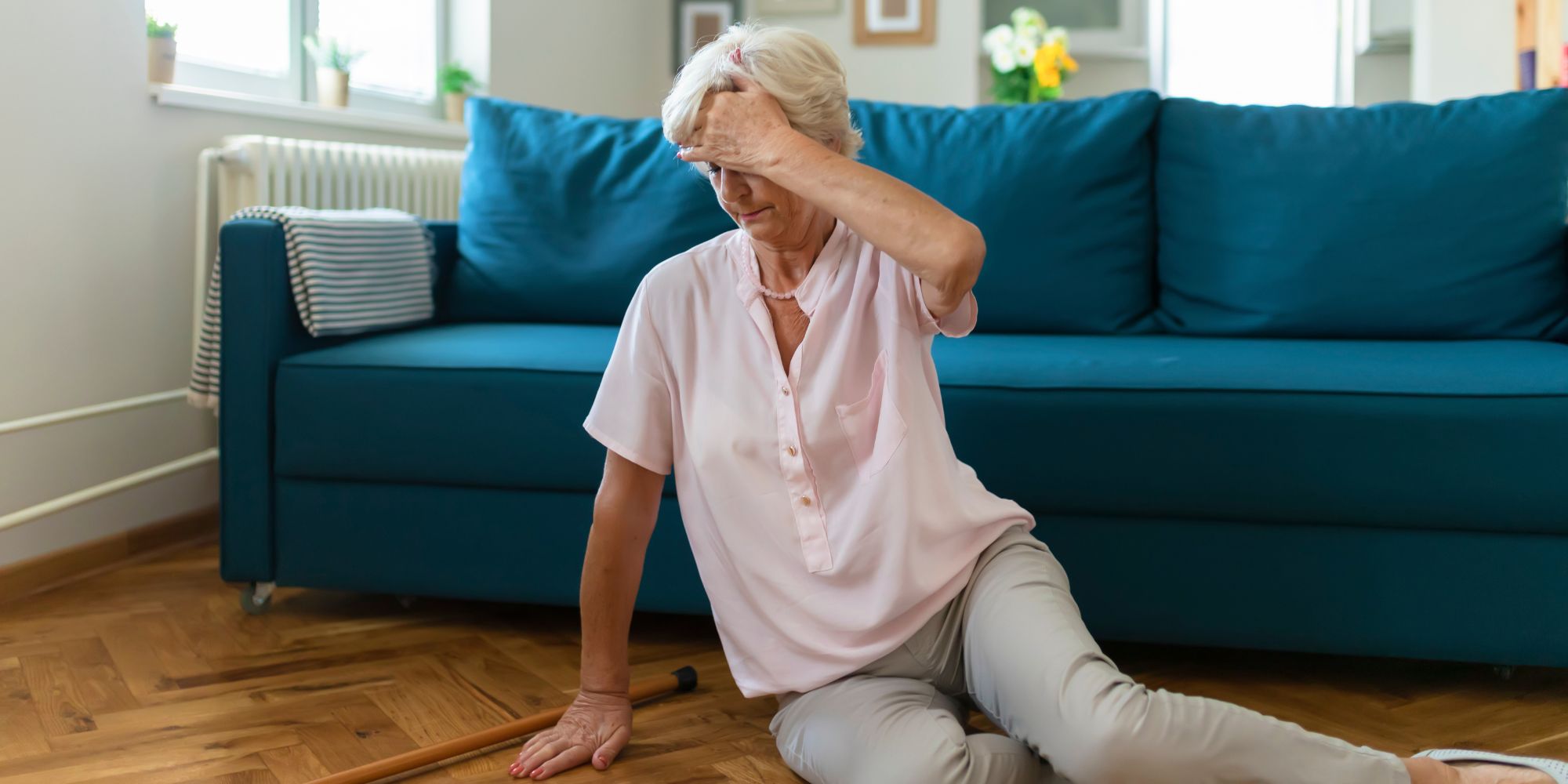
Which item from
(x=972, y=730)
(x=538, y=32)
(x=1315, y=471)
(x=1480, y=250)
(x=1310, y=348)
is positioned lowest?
(x=972, y=730)

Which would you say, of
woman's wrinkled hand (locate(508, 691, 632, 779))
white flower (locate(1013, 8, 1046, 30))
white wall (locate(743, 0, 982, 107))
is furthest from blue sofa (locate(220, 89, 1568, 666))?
white wall (locate(743, 0, 982, 107))

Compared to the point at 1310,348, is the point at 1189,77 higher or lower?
higher

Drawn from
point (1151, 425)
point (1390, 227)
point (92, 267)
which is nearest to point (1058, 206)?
point (1390, 227)

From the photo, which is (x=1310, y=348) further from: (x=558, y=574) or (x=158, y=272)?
(x=158, y=272)

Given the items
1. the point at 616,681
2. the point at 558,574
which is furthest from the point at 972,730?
the point at 558,574

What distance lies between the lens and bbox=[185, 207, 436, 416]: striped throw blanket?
81.4 inches

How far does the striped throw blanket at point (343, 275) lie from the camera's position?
207 cm

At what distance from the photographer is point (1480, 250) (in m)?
2.13

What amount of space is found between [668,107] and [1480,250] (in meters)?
1.51

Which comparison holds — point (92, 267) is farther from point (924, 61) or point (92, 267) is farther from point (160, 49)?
point (924, 61)

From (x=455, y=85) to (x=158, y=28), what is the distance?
1.24 metres

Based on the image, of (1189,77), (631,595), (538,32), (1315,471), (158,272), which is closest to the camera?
(631,595)

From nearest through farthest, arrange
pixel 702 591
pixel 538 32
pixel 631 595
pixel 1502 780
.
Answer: pixel 1502 780 < pixel 631 595 < pixel 702 591 < pixel 538 32

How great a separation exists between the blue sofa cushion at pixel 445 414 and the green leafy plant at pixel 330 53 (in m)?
1.49
